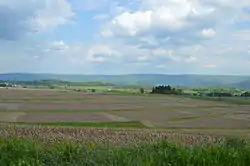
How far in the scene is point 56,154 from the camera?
10.1m

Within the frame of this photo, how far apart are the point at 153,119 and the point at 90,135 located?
1575 centimetres

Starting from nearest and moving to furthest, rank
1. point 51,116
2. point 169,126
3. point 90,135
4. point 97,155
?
point 97,155
point 90,135
point 169,126
point 51,116

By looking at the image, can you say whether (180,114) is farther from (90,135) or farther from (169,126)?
(90,135)

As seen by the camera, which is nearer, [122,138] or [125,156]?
[125,156]

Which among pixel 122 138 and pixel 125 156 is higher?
pixel 125 156

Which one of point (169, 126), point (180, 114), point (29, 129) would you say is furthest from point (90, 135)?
point (180, 114)

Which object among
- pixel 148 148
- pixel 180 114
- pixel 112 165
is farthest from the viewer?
pixel 180 114

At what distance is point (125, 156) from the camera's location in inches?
383

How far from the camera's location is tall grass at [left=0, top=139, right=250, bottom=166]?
9.41 metres

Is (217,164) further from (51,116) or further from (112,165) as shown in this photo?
(51,116)

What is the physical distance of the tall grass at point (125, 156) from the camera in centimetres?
941

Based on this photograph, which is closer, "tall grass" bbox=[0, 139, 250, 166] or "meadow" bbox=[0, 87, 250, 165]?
"tall grass" bbox=[0, 139, 250, 166]

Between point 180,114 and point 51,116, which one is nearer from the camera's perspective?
point 51,116

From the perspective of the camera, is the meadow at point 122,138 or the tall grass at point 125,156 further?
the meadow at point 122,138
